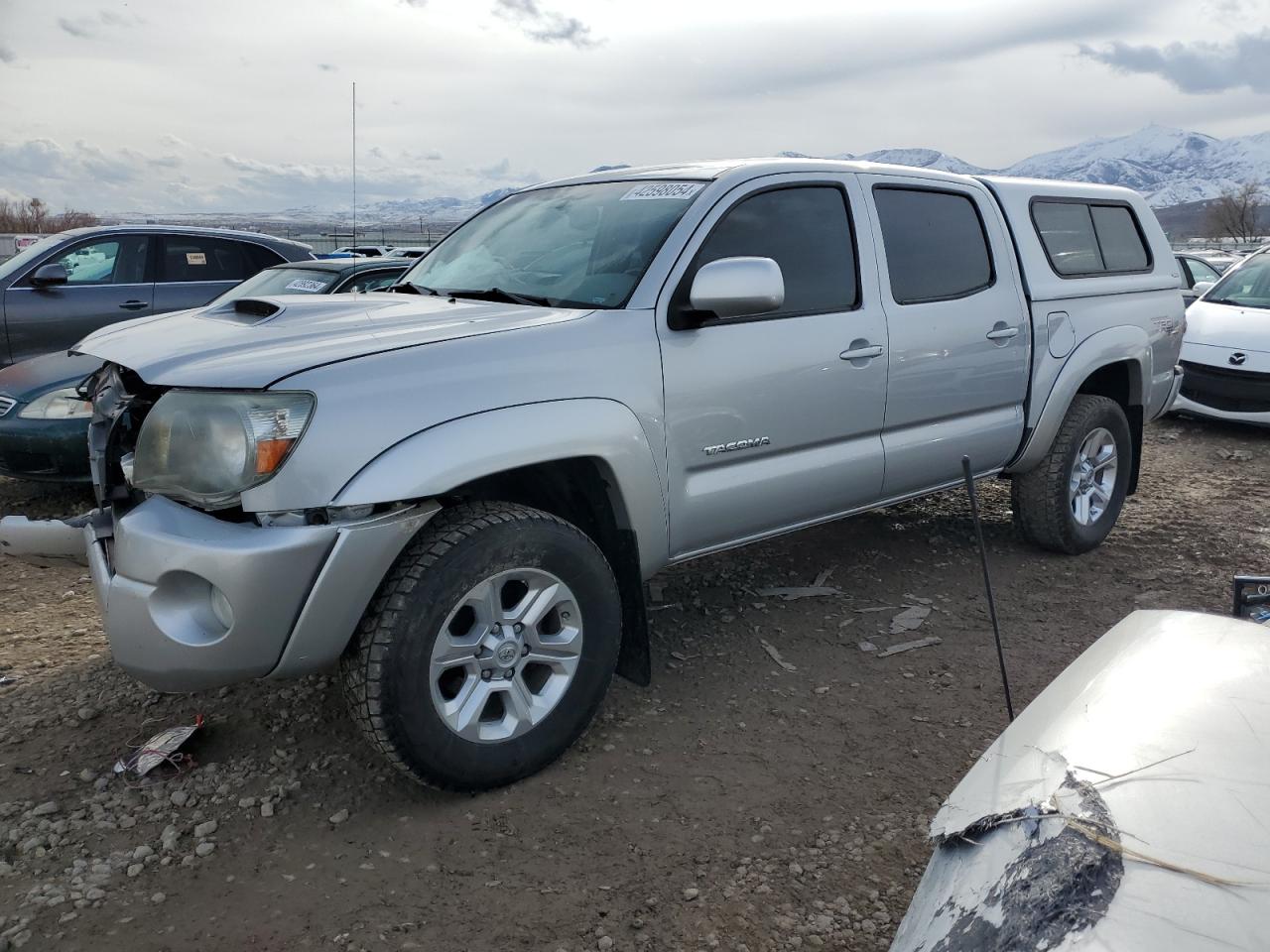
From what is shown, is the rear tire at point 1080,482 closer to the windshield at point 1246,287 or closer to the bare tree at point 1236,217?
the windshield at point 1246,287

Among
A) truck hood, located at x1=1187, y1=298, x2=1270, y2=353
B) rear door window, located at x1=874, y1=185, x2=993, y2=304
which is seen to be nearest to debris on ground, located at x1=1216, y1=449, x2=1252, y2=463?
truck hood, located at x1=1187, y1=298, x2=1270, y2=353

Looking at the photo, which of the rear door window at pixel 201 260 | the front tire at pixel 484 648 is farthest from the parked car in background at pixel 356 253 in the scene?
the front tire at pixel 484 648

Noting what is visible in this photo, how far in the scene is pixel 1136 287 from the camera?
516 cm

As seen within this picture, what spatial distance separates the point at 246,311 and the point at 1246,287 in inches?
353

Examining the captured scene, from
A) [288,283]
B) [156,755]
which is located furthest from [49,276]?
[156,755]

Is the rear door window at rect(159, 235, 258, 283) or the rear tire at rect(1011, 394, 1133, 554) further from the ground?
the rear door window at rect(159, 235, 258, 283)

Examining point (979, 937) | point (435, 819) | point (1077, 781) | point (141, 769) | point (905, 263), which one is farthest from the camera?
point (905, 263)

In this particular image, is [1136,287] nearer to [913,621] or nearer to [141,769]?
[913,621]

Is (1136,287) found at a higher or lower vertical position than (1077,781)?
higher

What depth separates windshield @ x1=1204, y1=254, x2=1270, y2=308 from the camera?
29.2 ft

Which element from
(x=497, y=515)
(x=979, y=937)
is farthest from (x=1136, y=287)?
(x=979, y=937)

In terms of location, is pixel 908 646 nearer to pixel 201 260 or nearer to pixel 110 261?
pixel 201 260

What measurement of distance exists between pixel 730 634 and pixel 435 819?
166cm

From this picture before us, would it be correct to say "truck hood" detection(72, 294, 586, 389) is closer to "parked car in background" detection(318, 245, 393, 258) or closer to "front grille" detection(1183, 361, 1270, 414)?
"parked car in background" detection(318, 245, 393, 258)
